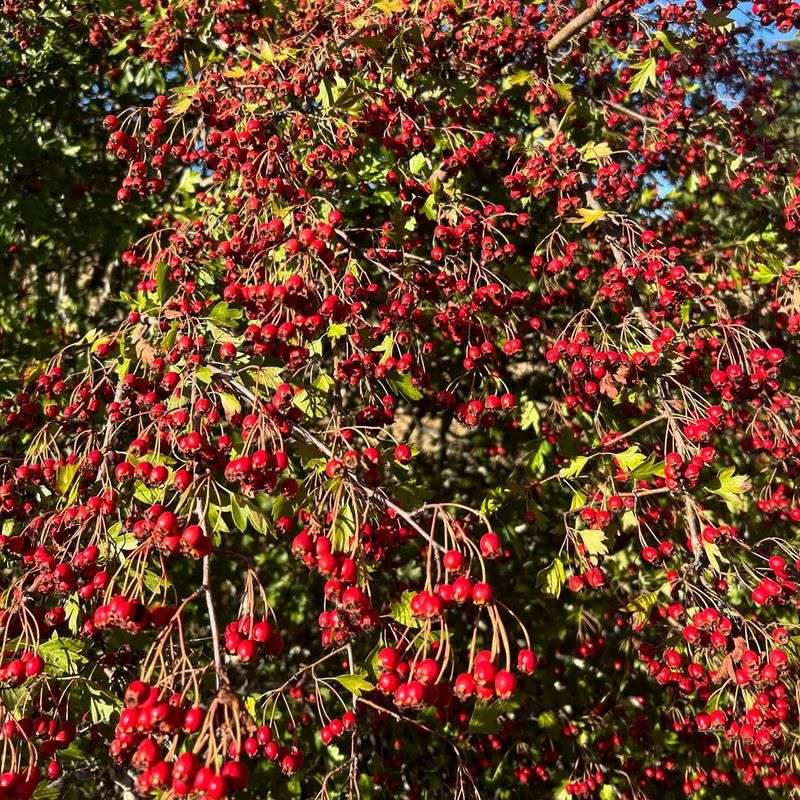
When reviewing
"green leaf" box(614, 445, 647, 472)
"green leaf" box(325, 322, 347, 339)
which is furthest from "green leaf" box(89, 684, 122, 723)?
"green leaf" box(614, 445, 647, 472)

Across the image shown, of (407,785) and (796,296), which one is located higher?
(796,296)

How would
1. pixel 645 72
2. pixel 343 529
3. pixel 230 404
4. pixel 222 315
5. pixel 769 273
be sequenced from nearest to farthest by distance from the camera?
pixel 343 529, pixel 230 404, pixel 222 315, pixel 769 273, pixel 645 72

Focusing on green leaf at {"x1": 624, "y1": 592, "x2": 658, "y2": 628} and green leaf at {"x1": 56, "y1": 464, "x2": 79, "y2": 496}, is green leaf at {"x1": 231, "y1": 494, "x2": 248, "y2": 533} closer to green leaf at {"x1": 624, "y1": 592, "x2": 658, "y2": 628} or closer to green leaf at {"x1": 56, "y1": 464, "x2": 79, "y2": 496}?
green leaf at {"x1": 56, "y1": 464, "x2": 79, "y2": 496}

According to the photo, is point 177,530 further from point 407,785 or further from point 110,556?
point 407,785

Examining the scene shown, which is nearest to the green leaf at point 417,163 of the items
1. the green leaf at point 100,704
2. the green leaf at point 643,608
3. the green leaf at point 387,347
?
the green leaf at point 387,347

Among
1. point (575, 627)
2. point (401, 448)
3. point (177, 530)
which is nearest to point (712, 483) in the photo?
point (401, 448)

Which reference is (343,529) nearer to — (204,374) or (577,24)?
(204,374)

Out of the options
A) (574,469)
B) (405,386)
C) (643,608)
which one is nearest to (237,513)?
(405,386)

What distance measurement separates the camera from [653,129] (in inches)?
177

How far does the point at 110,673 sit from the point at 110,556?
877 mm

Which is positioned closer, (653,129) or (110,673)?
(110,673)

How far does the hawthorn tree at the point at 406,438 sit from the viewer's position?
2279 mm

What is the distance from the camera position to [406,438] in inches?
216

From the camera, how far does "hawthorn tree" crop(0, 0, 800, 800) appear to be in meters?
2.28
